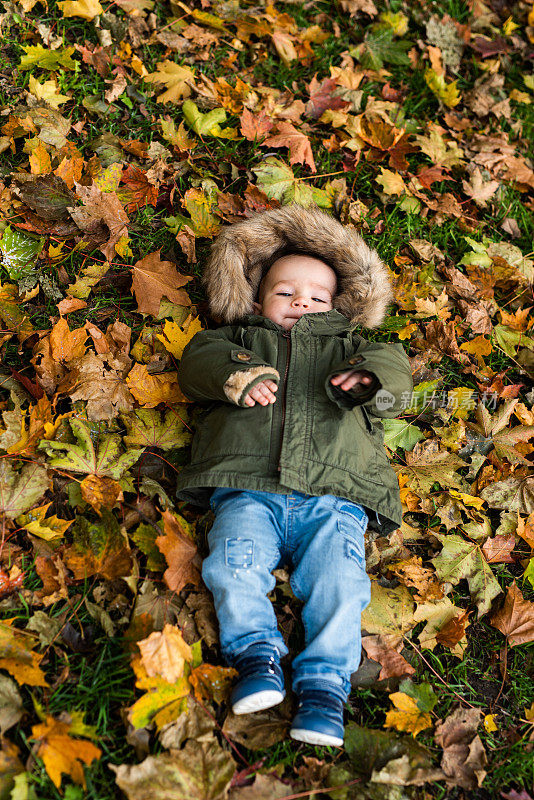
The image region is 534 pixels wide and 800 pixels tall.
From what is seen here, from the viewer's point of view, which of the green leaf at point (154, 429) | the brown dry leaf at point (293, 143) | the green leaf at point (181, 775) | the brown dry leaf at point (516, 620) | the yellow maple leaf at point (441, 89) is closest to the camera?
the green leaf at point (181, 775)

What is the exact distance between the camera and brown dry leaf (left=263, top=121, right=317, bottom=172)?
3703 mm

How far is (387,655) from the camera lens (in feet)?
8.29

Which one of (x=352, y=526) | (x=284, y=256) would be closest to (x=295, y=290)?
(x=284, y=256)

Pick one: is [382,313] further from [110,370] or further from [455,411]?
[110,370]

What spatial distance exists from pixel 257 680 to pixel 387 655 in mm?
681

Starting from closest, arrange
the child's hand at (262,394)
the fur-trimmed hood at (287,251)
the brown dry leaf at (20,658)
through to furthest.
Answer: the brown dry leaf at (20,658)
the child's hand at (262,394)
the fur-trimmed hood at (287,251)

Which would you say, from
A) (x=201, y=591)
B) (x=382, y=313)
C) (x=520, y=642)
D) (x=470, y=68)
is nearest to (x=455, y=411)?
(x=382, y=313)

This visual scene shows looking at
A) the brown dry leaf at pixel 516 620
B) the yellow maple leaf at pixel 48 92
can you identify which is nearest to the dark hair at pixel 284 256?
the yellow maple leaf at pixel 48 92

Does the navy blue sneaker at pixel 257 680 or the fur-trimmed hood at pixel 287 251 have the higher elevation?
the fur-trimmed hood at pixel 287 251

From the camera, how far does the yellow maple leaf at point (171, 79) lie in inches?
145

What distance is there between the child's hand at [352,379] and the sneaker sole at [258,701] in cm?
124

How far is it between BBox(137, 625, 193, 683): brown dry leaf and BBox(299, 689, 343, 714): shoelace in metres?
0.48

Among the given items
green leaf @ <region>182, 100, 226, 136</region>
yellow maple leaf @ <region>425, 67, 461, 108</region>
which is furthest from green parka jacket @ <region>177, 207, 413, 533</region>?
yellow maple leaf @ <region>425, 67, 461, 108</region>

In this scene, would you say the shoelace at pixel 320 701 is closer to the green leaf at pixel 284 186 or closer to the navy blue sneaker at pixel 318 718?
the navy blue sneaker at pixel 318 718
